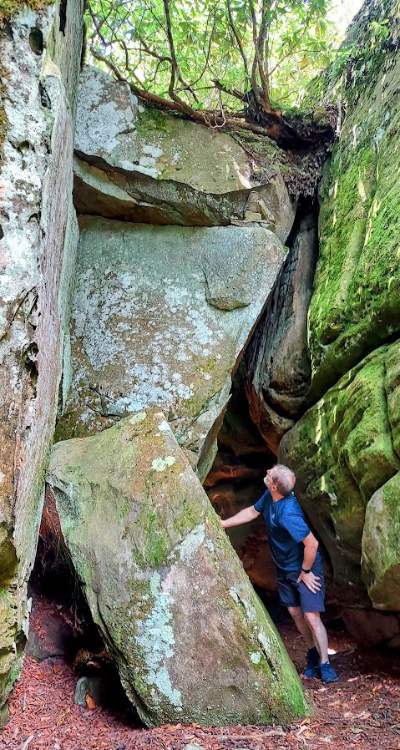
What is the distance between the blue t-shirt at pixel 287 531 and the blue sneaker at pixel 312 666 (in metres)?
0.82

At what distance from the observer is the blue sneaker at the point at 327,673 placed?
482cm

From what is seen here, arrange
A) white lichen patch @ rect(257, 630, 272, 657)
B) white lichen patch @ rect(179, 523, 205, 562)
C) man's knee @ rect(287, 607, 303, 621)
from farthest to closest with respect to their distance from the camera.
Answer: man's knee @ rect(287, 607, 303, 621)
white lichen patch @ rect(179, 523, 205, 562)
white lichen patch @ rect(257, 630, 272, 657)

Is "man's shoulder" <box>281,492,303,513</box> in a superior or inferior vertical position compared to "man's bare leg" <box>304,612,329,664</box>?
superior

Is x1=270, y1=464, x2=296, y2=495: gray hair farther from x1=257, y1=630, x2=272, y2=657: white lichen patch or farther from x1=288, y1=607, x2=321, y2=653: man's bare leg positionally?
x1=257, y1=630, x2=272, y2=657: white lichen patch

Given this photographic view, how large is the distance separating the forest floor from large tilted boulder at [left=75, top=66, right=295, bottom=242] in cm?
469

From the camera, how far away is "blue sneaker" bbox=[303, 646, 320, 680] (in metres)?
4.99

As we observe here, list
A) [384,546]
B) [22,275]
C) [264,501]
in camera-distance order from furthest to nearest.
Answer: [264,501] → [384,546] → [22,275]

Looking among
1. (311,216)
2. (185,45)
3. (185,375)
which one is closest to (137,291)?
(185,375)

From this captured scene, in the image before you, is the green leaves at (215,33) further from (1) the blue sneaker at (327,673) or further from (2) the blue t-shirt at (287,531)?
(1) the blue sneaker at (327,673)

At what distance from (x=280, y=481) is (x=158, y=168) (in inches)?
147

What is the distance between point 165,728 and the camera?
3418 mm

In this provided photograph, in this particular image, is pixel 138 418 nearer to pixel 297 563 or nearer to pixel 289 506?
pixel 289 506

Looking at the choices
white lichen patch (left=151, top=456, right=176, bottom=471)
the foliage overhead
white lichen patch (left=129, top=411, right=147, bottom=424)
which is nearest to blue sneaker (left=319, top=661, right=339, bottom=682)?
white lichen patch (left=151, top=456, right=176, bottom=471)

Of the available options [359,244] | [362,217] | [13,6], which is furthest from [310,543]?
[13,6]
